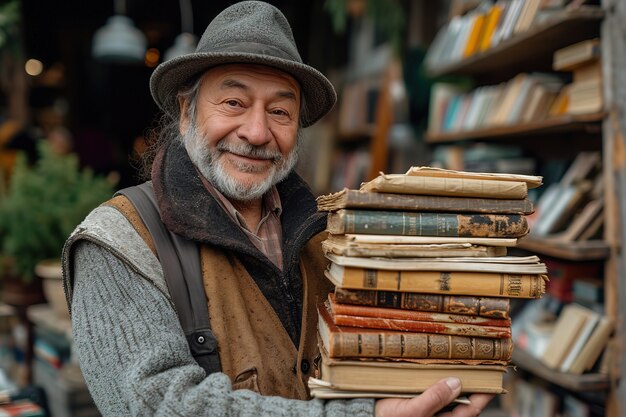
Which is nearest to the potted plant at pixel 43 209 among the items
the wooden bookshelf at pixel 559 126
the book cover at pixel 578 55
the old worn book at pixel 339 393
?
the wooden bookshelf at pixel 559 126

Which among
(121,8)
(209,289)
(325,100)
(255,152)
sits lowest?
(209,289)

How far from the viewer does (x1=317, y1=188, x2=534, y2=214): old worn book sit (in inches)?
42.7

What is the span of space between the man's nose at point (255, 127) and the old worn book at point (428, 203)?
0.34 metres

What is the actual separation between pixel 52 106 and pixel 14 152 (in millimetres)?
3740

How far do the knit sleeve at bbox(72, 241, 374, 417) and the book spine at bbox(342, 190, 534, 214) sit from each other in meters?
0.36

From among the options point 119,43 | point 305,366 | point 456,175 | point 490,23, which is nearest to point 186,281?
point 305,366

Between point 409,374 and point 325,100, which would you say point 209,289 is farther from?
point 325,100

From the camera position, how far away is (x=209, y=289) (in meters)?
1.27

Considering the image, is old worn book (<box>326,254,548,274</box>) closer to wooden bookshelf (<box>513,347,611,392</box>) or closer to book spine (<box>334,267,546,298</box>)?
book spine (<box>334,267,546,298</box>)

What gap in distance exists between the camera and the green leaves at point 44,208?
2953 mm

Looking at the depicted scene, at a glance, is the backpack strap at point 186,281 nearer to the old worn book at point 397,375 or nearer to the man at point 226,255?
the man at point 226,255

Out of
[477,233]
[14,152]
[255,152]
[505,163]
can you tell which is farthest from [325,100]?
[14,152]

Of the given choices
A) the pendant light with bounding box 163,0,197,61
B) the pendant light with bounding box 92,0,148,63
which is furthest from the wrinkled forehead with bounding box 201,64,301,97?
the pendant light with bounding box 92,0,148,63

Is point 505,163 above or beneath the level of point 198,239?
above
